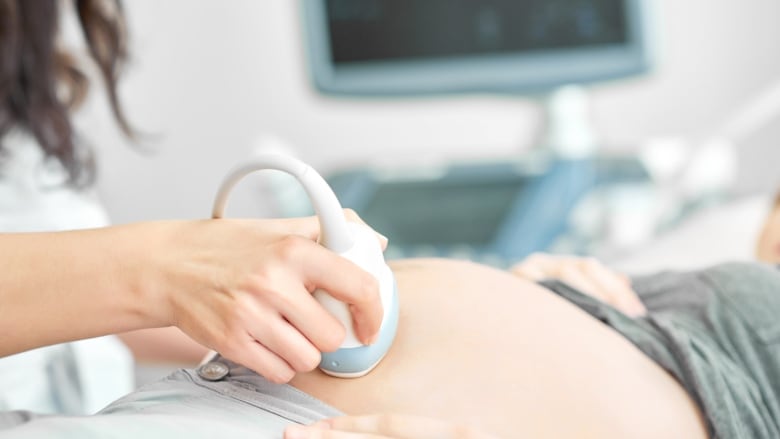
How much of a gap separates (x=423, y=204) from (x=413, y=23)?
0.36m

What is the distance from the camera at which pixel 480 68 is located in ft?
5.43

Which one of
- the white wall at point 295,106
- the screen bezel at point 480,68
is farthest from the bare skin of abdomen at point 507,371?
the white wall at point 295,106

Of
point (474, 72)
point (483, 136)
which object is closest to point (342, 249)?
point (474, 72)

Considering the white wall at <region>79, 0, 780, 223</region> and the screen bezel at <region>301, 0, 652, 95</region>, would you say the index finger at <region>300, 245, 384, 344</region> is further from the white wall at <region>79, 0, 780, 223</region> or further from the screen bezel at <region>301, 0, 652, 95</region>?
the white wall at <region>79, 0, 780, 223</region>

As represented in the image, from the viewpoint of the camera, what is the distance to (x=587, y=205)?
5.13ft

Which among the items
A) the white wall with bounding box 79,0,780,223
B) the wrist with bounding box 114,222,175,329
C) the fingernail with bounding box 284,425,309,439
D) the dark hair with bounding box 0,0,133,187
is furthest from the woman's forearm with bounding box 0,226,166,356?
the white wall with bounding box 79,0,780,223

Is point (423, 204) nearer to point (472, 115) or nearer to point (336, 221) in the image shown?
point (472, 115)

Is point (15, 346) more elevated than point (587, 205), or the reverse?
point (15, 346)

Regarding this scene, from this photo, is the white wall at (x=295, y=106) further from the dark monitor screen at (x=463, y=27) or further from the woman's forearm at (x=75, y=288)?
the woman's forearm at (x=75, y=288)

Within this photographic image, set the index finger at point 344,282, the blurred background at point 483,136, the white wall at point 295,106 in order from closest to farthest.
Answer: the index finger at point 344,282
the blurred background at point 483,136
the white wall at point 295,106

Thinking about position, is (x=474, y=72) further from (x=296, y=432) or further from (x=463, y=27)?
(x=296, y=432)

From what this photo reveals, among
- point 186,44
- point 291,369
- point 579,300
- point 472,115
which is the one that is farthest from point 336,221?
point 186,44

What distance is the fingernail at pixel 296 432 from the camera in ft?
1.56

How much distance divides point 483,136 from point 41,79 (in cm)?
110
